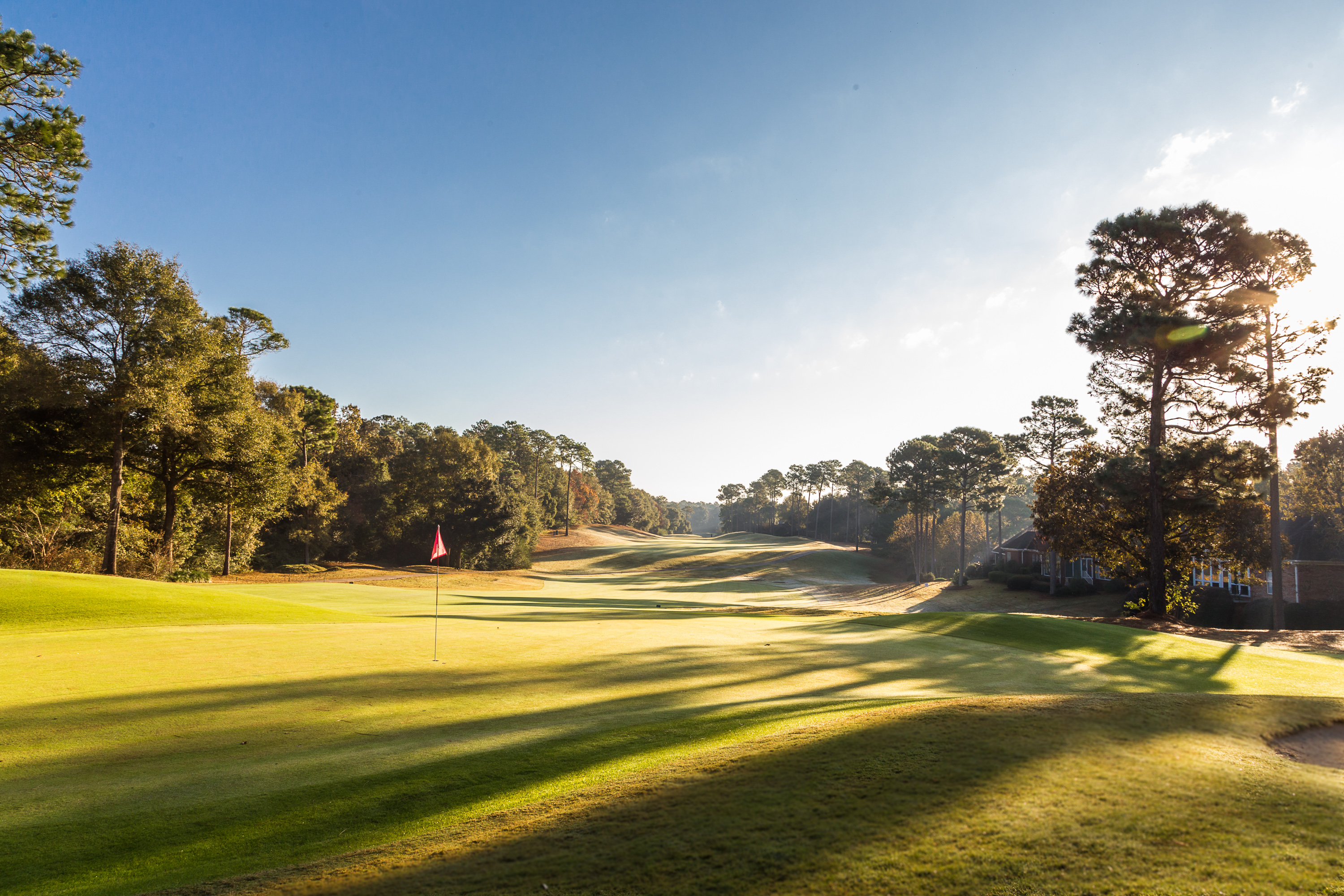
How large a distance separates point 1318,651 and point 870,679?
16.2m

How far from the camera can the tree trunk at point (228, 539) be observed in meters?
37.9

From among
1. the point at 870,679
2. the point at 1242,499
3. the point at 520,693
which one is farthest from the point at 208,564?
the point at 1242,499

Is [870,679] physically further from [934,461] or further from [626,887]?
[934,461]

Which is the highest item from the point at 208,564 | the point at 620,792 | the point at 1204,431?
the point at 1204,431

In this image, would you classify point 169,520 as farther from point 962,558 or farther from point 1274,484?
point 962,558

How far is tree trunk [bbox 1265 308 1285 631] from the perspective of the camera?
24375 millimetres

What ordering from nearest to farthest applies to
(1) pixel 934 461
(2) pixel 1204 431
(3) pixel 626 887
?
(3) pixel 626 887, (2) pixel 1204 431, (1) pixel 934 461

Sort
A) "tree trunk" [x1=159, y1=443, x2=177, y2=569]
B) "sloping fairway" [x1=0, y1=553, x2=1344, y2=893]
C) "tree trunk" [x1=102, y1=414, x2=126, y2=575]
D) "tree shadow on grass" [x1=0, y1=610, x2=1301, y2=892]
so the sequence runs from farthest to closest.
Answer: "tree trunk" [x1=159, y1=443, x2=177, y2=569]
"tree trunk" [x1=102, y1=414, x2=126, y2=575]
"tree shadow on grass" [x1=0, y1=610, x2=1301, y2=892]
"sloping fairway" [x1=0, y1=553, x2=1344, y2=893]

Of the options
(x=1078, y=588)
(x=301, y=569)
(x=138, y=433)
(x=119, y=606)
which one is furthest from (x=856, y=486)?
(x=119, y=606)

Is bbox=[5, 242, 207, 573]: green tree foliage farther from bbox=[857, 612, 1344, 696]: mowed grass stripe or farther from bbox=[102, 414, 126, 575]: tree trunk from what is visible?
bbox=[857, 612, 1344, 696]: mowed grass stripe

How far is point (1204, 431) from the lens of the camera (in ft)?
84.2

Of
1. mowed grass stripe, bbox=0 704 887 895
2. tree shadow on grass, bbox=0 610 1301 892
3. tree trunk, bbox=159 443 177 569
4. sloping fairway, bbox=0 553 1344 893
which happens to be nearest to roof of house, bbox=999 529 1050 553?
tree shadow on grass, bbox=0 610 1301 892

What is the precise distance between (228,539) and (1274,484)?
2171 inches

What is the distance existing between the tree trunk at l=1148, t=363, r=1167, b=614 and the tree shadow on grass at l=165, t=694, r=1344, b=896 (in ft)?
81.1
